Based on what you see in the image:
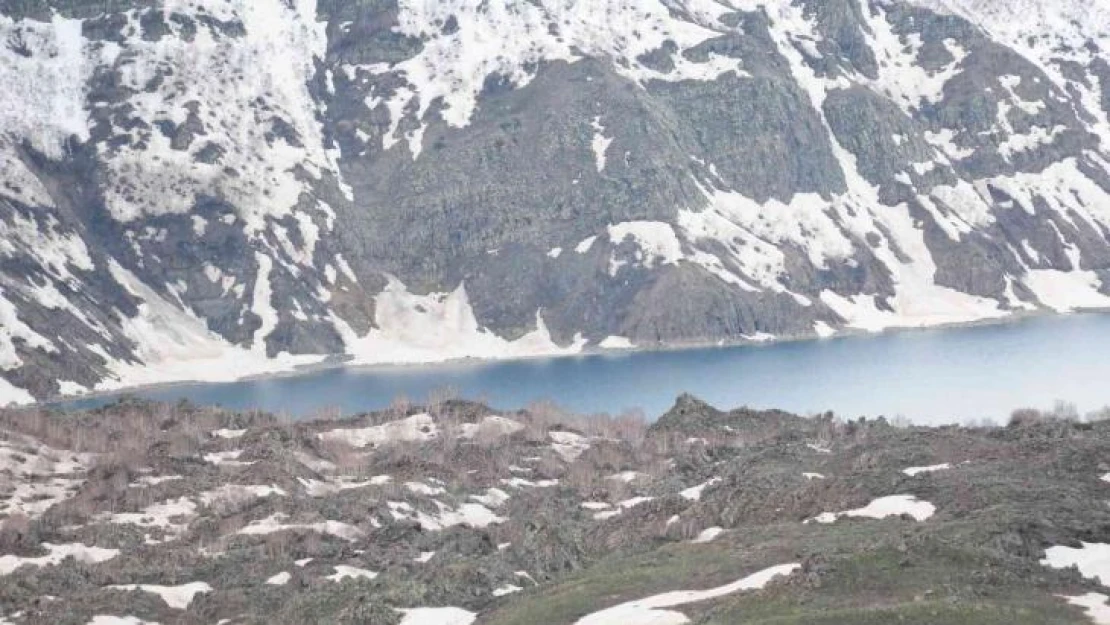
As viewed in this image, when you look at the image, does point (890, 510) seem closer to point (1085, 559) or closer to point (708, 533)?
point (708, 533)

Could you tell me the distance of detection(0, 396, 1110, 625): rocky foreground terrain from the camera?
54.0m

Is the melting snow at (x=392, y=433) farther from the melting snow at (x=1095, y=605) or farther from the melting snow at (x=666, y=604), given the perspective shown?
the melting snow at (x=1095, y=605)

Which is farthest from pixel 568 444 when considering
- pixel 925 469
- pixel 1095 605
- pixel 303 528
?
pixel 1095 605

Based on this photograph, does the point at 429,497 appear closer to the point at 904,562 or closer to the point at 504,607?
the point at 504,607

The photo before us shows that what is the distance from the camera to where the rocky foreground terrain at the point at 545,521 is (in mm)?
54031

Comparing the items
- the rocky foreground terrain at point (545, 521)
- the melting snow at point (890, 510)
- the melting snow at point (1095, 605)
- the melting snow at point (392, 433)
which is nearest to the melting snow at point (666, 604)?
the rocky foreground terrain at point (545, 521)

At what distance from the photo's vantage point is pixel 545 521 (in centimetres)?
8981

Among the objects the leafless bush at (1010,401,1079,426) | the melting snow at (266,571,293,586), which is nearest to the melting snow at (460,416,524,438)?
the leafless bush at (1010,401,1079,426)

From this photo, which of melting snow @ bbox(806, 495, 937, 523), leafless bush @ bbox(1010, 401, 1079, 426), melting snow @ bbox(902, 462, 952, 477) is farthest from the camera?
leafless bush @ bbox(1010, 401, 1079, 426)

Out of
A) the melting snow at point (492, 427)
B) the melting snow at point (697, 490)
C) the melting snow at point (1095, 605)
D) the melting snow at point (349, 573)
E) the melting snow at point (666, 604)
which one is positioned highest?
the melting snow at point (1095, 605)

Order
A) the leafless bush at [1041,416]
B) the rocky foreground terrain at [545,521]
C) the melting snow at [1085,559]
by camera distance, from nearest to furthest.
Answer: the rocky foreground terrain at [545,521], the melting snow at [1085,559], the leafless bush at [1041,416]

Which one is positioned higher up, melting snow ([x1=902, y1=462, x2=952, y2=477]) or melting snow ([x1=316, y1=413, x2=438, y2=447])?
melting snow ([x1=902, y1=462, x2=952, y2=477])

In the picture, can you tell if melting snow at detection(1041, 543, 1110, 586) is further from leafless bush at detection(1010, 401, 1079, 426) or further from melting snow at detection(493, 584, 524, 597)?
leafless bush at detection(1010, 401, 1079, 426)

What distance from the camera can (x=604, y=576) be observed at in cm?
6681
